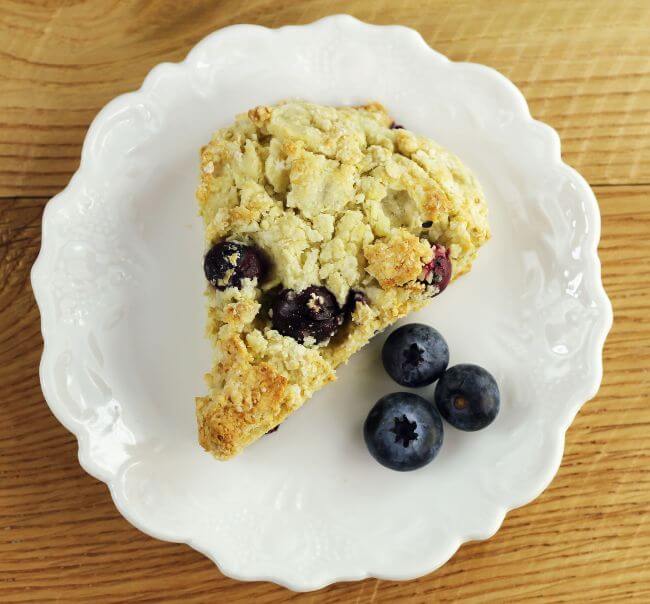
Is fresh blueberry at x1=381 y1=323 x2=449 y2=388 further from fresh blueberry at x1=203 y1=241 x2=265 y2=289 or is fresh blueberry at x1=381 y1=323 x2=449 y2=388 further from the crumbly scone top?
fresh blueberry at x1=203 y1=241 x2=265 y2=289

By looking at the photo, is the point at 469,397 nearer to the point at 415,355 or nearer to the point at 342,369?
the point at 415,355

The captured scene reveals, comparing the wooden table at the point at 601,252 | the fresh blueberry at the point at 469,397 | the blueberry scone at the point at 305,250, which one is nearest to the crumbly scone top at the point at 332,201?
the blueberry scone at the point at 305,250

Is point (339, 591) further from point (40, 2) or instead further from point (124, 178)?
point (40, 2)

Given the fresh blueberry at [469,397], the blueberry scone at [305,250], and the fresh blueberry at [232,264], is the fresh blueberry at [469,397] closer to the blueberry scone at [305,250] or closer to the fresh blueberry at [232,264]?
the blueberry scone at [305,250]

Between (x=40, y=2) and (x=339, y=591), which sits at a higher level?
(x=40, y=2)

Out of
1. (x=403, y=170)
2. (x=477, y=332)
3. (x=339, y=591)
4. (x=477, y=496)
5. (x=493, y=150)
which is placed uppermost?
(x=403, y=170)

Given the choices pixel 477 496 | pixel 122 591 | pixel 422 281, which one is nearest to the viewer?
pixel 422 281

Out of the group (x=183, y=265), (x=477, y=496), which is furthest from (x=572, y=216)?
(x=183, y=265)
